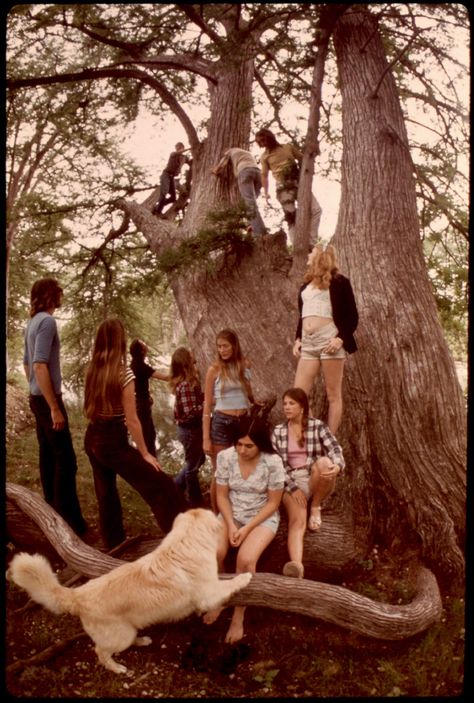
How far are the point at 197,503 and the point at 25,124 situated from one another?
16.9ft

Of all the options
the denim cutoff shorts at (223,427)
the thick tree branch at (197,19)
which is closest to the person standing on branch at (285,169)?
the thick tree branch at (197,19)

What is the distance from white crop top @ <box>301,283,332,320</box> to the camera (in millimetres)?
4422

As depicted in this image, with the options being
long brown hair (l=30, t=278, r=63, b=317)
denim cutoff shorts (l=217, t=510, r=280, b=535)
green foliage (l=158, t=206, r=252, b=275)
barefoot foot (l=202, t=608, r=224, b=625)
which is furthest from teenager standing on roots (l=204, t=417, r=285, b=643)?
green foliage (l=158, t=206, r=252, b=275)

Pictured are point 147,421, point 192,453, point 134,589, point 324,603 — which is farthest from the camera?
point 147,421

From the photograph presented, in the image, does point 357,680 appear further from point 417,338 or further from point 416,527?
point 417,338

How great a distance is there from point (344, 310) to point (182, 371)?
1695mm

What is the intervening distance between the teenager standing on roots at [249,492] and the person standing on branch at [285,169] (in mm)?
2527

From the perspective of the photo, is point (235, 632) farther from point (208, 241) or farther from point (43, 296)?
point (208, 241)

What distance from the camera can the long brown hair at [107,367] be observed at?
3.72 meters

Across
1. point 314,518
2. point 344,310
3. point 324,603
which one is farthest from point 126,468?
point 344,310

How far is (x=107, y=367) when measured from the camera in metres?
3.74

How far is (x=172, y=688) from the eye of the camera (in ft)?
11.1

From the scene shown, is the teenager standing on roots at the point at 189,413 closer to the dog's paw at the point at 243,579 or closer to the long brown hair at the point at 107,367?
the long brown hair at the point at 107,367

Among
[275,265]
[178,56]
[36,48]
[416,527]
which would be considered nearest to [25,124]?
[36,48]
